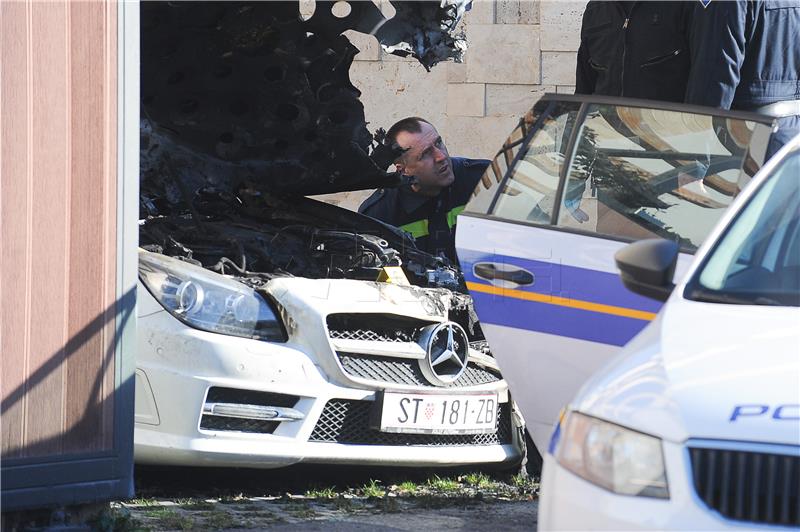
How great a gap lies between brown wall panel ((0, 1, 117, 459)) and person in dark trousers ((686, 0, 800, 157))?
6.92 ft

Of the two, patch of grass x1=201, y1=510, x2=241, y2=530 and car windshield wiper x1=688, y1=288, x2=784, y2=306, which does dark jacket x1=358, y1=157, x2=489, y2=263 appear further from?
car windshield wiper x1=688, y1=288, x2=784, y2=306

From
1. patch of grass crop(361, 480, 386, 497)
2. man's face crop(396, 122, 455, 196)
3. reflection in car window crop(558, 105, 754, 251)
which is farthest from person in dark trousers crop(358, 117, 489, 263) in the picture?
reflection in car window crop(558, 105, 754, 251)

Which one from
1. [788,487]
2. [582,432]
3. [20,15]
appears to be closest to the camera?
[788,487]

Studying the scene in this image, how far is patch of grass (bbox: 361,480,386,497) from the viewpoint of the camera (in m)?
5.35

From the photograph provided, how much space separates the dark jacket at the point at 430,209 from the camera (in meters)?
7.16

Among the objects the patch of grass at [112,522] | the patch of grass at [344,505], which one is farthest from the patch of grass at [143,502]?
the patch of grass at [344,505]

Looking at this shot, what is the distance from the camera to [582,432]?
2980 mm

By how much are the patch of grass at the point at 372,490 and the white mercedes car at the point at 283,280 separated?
0.32 meters

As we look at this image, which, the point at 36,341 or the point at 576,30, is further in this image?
the point at 576,30

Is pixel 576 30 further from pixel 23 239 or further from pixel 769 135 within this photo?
pixel 23 239

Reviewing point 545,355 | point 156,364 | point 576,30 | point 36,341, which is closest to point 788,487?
point 545,355

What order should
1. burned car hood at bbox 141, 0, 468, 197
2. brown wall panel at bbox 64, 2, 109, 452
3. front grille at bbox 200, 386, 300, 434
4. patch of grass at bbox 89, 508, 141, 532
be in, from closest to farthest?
brown wall panel at bbox 64, 2, 109, 452 → patch of grass at bbox 89, 508, 141, 532 → front grille at bbox 200, 386, 300, 434 → burned car hood at bbox 141, 0, 468, 197

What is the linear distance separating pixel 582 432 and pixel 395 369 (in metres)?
2.25

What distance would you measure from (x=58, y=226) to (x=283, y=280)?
123 cm
